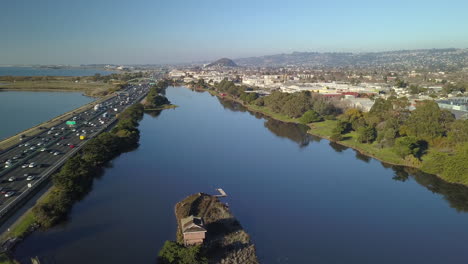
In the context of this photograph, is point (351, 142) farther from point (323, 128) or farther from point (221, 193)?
point (221, 193)

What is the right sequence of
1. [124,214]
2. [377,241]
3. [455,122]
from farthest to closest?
1. [455,122]
2. [124,214]
3. [377,241]

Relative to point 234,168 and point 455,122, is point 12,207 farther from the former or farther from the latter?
point 455,122

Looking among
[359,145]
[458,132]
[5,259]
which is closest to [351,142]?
[359,145]

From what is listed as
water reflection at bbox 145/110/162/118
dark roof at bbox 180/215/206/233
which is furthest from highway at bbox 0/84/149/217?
dark roof at bbox 180/215/206/233

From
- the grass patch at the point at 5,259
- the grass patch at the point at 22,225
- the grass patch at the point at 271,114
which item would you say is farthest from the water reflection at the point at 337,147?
the grass patch at the point at 5,259

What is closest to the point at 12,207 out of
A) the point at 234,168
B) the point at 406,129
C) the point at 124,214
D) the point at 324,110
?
the point at 124,214

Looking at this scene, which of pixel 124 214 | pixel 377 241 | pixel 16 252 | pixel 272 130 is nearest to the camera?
pixel 16 252

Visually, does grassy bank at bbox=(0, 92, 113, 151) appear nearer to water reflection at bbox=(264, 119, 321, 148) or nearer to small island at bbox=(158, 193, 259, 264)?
small island at bbox=(158, 193, 259, 264)
